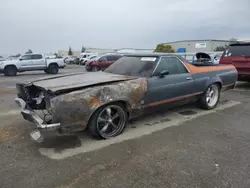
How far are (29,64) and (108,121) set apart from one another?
1374 centimetres

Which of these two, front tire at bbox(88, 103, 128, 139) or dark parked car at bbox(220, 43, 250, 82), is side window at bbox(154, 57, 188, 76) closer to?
front tire at bbox(88, 103, 128, 139)

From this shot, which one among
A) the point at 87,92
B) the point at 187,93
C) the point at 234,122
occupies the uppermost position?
the point at 87,92

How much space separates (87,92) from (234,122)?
10.9ft

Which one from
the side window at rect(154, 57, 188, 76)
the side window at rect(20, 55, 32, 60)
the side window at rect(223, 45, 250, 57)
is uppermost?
the side window at rect(223, 45, 250, 57)

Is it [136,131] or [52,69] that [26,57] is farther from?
[136,131]

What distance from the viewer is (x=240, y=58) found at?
7.68 metres

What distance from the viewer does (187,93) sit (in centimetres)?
463

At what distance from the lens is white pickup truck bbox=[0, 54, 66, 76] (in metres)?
14.6

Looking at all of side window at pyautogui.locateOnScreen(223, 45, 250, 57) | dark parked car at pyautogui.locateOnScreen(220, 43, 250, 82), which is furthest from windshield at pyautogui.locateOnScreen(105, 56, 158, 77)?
side window at pyautogui.locateOnScreen(223, 45, 250, 57)

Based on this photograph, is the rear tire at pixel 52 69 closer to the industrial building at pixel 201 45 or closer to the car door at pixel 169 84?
the car door at pixel 169 84

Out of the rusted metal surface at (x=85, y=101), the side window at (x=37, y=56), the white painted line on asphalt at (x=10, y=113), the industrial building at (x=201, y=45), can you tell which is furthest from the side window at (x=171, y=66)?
the industrial building at (x=201, y=45)

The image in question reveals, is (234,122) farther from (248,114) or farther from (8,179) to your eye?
(8,179)

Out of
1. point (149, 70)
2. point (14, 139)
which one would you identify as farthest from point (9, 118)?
point (149, 70)

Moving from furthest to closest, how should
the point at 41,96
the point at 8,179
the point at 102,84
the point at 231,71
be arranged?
the point at 231,71 → the point at 41,96 → the point at 102,84 → the point at 8,179
